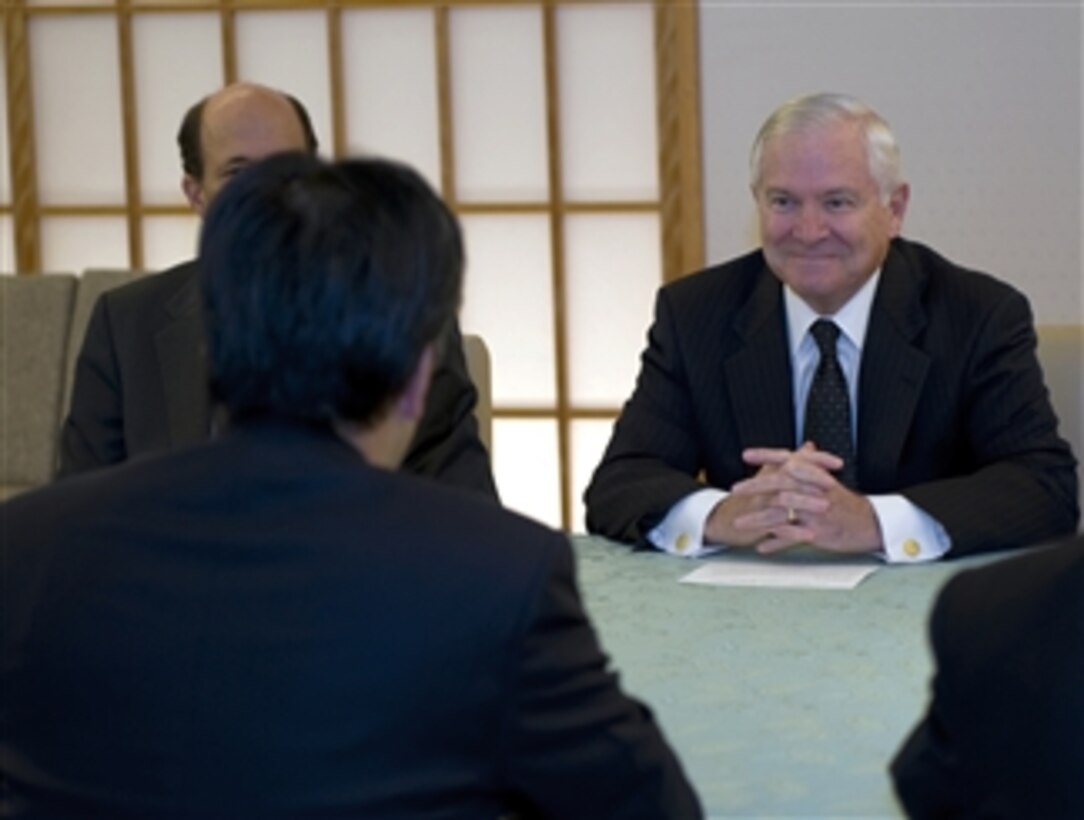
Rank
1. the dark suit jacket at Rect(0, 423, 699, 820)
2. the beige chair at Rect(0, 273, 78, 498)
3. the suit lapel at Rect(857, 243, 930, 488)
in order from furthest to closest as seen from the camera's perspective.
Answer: the beige chair at Rect(0, 273, 78, 498) → the suit lapel at Rect(857, 243, 930, 488) → the dark suit jacket at Rect(0, 423, 699, 820)

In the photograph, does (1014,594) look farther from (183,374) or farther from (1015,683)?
(183,374)

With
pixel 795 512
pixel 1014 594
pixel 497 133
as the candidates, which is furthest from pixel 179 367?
pixel 497 133

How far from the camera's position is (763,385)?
9.91 ft

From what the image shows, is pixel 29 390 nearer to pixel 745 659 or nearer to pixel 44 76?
pixel 44 76

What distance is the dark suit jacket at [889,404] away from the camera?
285 cm

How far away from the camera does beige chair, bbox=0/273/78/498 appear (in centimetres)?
539

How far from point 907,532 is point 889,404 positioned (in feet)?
1.02

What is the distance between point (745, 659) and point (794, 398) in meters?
0.87

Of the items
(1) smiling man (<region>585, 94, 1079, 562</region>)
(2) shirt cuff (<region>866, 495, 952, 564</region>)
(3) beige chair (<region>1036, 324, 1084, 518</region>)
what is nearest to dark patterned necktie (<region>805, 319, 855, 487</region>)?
(1) smiling man (<region>585, 94, 1079, 562</region>)

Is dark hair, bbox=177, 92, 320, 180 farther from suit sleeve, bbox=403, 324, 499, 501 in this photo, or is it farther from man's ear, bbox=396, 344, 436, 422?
man's ear, bbox=396, 344, 436, 422

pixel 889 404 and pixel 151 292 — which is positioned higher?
pixel 151 292

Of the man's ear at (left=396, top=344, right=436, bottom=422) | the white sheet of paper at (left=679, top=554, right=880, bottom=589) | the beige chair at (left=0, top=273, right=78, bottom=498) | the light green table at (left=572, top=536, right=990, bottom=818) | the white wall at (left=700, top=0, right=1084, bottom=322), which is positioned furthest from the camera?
the beige chair at (left=0, top=273, right=78, bottom=498)

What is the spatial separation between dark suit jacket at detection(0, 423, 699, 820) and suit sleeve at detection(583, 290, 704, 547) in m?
1.33

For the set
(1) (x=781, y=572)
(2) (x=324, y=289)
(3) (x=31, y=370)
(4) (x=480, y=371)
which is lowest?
(3) (x=31, y=370)
